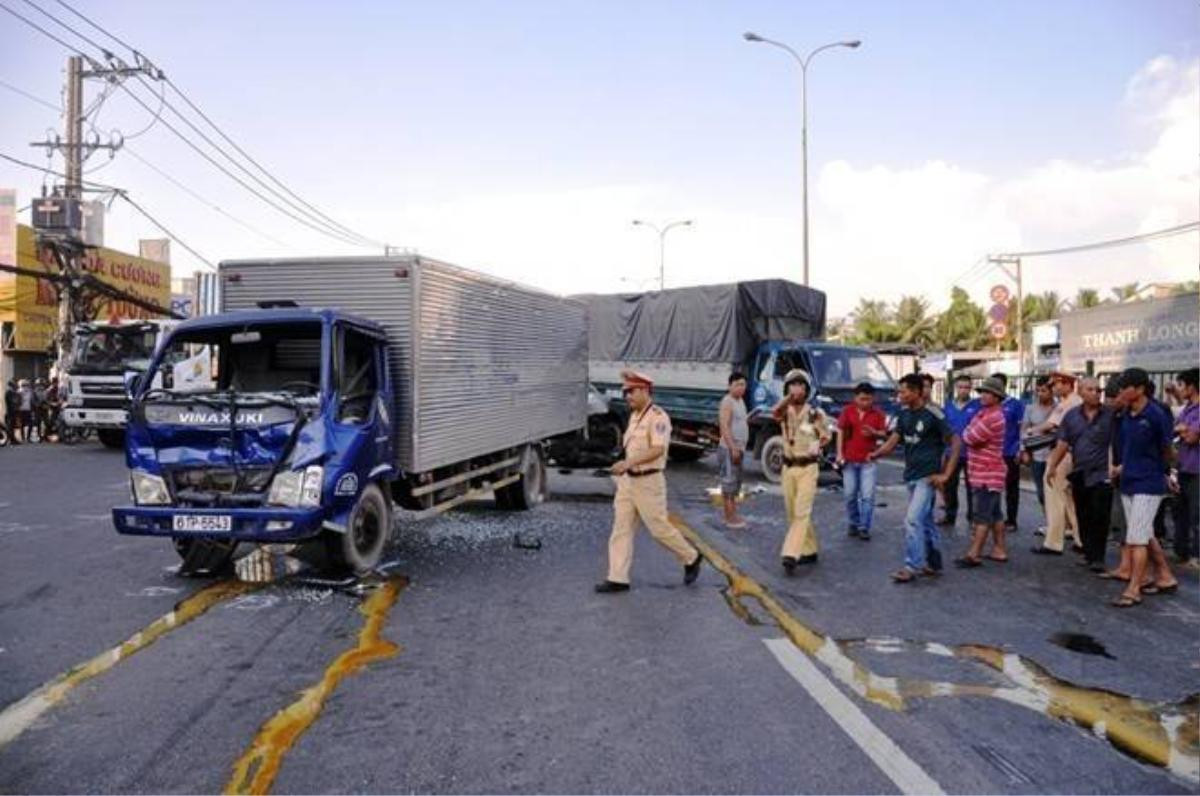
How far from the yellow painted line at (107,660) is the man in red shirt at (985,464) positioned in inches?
241

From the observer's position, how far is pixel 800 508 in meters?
8.28

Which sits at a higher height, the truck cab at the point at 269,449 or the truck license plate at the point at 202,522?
the truck cab at the point at 269,449

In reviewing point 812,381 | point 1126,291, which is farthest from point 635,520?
point 1126,291

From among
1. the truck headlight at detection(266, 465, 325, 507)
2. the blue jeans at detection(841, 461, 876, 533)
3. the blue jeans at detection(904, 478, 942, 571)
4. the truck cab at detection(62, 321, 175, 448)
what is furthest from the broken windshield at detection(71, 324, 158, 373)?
the blue jeans at detection(904, 478, 942, 571)

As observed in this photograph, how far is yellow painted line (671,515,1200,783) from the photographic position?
4.28 meters

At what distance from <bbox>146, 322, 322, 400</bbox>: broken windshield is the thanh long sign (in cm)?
1814

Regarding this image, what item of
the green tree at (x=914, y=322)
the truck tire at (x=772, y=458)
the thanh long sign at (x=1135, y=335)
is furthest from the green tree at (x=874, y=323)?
the truck tire at (x=772, y=458)

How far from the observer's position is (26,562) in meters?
8.30

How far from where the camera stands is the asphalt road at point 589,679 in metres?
3.92

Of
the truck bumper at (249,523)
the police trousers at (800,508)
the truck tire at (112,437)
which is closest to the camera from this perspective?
→ the truck bumper at (249,523)

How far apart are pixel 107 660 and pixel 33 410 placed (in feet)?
71.1

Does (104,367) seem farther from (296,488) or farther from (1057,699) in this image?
(1057,699)

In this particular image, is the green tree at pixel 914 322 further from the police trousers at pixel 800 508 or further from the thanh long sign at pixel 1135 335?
the police trousers at pixel 800 508

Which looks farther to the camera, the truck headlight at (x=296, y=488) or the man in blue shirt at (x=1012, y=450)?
the man in blue shirt at (x=1012, y=450)
